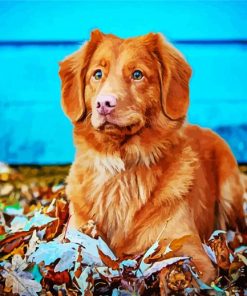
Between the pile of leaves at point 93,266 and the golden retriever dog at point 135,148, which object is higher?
the golden retriever dog at point 135,148

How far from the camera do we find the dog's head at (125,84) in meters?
2.23

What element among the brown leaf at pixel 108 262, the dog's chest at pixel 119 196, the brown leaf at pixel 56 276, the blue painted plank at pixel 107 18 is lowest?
the brown leaf at pixel 56 276

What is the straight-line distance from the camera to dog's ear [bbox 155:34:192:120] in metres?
2.32

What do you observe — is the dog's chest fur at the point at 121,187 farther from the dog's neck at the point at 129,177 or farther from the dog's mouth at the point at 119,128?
the dog's mouth at the point at 119,128

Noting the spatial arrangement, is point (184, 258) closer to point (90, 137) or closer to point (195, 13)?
point (90, 137)

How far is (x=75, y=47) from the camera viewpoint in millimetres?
2660

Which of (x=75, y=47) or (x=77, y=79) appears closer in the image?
(x=77, y=79)

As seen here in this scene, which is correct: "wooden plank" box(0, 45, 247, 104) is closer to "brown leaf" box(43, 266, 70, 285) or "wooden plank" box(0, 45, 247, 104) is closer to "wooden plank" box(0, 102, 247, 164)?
"wooden plank" box(0, 102, 247, 164)

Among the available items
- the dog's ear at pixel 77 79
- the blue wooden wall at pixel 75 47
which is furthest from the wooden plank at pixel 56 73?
the dog's ear at pixel 77 79

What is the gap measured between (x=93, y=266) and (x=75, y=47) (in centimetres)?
96


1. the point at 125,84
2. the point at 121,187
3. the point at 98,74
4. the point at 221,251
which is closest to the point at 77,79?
the point at 98,74

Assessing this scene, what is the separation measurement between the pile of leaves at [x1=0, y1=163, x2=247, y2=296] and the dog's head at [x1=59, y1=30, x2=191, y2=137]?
43 centimetres

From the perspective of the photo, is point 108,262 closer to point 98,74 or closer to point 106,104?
point 106,104

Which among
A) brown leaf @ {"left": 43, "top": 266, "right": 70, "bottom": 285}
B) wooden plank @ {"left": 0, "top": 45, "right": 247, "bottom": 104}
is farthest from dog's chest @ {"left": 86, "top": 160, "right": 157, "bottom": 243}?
wooden plank @ {"left": 0, "top": 45, "right": 247, "bottom": 104}
